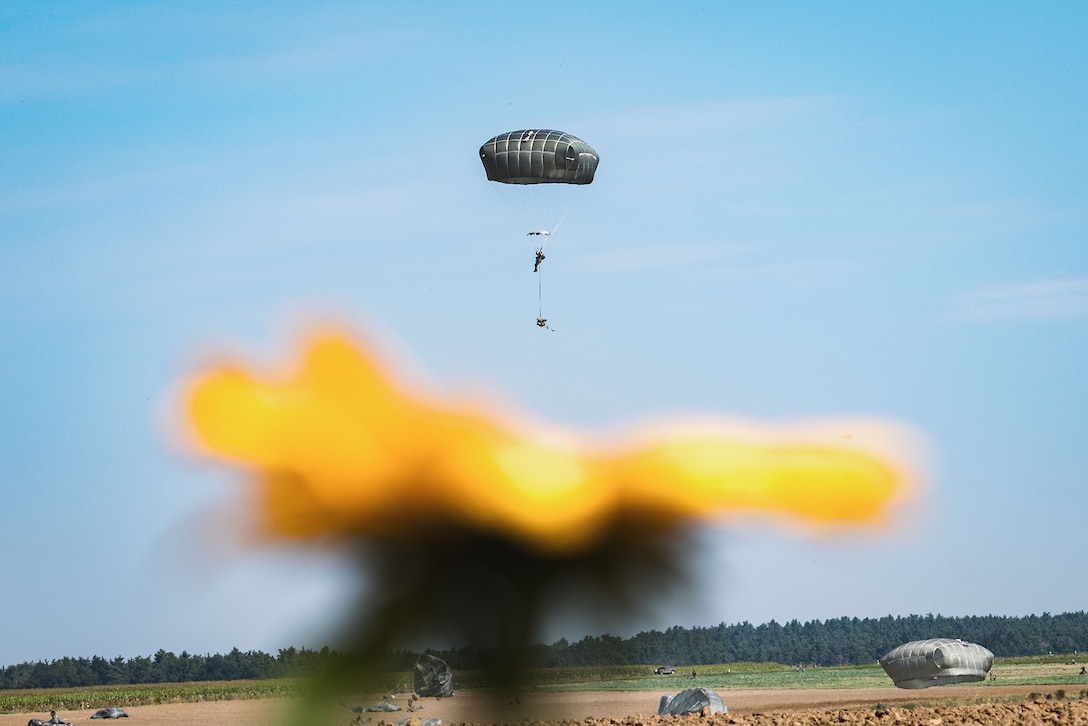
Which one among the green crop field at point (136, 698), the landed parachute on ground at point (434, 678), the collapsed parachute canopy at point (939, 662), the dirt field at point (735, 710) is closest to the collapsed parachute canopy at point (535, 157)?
the landed parachute on ground at point (434, 678)

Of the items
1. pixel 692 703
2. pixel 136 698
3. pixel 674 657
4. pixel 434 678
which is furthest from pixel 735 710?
pixel 674 657

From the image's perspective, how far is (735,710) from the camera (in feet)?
202

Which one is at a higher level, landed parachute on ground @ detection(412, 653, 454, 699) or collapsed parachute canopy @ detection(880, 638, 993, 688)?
collapsed parachute canopy @ detection(880, 638, 993, 688)

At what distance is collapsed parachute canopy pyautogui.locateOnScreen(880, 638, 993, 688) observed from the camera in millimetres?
53406

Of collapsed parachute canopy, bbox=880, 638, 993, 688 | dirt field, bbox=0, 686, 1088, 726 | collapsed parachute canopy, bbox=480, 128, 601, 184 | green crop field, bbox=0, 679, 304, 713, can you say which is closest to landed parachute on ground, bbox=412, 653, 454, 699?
dirt field, bbox=0, 686, 1088, 726

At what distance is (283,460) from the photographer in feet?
133

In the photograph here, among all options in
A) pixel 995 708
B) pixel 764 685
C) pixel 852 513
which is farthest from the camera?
pixel 764 685

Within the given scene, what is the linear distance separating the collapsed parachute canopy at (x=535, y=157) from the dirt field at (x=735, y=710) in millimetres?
17356

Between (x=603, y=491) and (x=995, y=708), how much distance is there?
12.0m

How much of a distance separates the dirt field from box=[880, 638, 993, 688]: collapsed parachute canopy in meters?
0.92

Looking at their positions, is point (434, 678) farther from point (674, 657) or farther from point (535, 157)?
point (674, 657)

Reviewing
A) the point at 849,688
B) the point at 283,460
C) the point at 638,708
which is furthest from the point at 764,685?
the point at 283,460

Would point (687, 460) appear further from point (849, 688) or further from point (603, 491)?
point (849, 688)

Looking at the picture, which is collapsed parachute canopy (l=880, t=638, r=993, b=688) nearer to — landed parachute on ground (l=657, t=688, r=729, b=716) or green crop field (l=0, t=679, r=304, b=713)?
landed parachute on ground (l=657, t=688, r=729, b=716)
